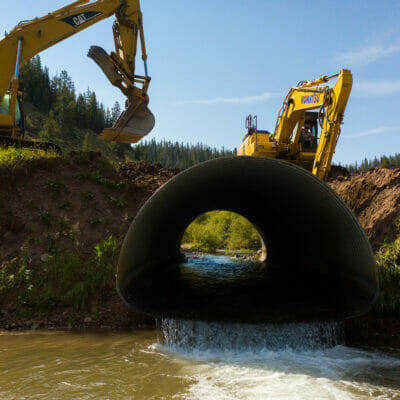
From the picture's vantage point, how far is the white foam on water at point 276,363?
11.5 feet

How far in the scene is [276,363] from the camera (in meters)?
4.29

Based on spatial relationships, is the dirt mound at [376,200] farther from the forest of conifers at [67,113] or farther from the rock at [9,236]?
the forest of conifers at [67,113]

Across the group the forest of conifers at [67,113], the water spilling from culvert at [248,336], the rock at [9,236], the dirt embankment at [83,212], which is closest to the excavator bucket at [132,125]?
the dirt embankment at [83,212]

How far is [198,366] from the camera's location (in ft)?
13.7

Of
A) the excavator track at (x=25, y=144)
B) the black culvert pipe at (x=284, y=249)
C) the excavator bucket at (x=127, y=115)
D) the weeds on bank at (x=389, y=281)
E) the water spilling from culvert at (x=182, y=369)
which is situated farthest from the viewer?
the excavator bucket at (x=127, y=115)

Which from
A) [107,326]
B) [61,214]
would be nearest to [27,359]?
[107,326]

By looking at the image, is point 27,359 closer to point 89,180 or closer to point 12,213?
point 12,213

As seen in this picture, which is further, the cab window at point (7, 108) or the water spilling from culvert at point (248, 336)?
the cab window at point (7, 108)

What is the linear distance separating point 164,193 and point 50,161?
159 inches

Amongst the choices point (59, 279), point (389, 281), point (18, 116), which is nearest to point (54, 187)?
point (59, 279)

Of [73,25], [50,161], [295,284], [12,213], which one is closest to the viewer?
[12,213]

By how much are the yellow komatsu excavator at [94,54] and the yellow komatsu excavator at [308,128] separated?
4.49 m

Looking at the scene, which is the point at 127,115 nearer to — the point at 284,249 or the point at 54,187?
the point at 54,187

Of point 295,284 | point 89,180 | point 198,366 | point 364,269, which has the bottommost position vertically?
point 198,366
